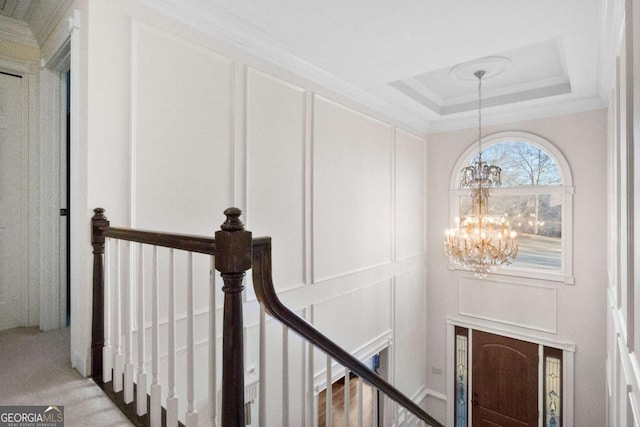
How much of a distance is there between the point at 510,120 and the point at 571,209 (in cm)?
137

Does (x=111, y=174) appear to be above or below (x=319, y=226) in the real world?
above

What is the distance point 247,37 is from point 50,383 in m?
2.46

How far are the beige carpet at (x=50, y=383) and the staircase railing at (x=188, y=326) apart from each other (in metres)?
0.06

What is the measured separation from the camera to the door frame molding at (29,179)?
255cm

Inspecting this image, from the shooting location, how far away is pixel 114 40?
194cm

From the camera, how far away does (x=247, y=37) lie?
2588 mm

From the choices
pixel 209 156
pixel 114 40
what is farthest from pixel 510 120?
pixel 114 40

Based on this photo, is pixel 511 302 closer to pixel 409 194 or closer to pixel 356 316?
pixel 409 194

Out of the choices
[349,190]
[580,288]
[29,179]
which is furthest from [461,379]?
[29,179]

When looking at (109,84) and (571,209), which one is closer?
(109,84)

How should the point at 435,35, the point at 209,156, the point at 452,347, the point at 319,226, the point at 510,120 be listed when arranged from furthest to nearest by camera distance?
1. the point at 452,347
2. the point at 510,120
3. the point at 319,226
4. the point at 435,35
5. the point at 209,156

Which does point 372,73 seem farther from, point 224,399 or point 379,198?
point 224,399

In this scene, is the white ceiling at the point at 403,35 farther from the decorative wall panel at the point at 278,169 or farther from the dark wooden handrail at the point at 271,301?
the dark wooden handrail at the point at 271,301

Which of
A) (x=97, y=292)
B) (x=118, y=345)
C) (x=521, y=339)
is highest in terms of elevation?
(x=97, y=292)
